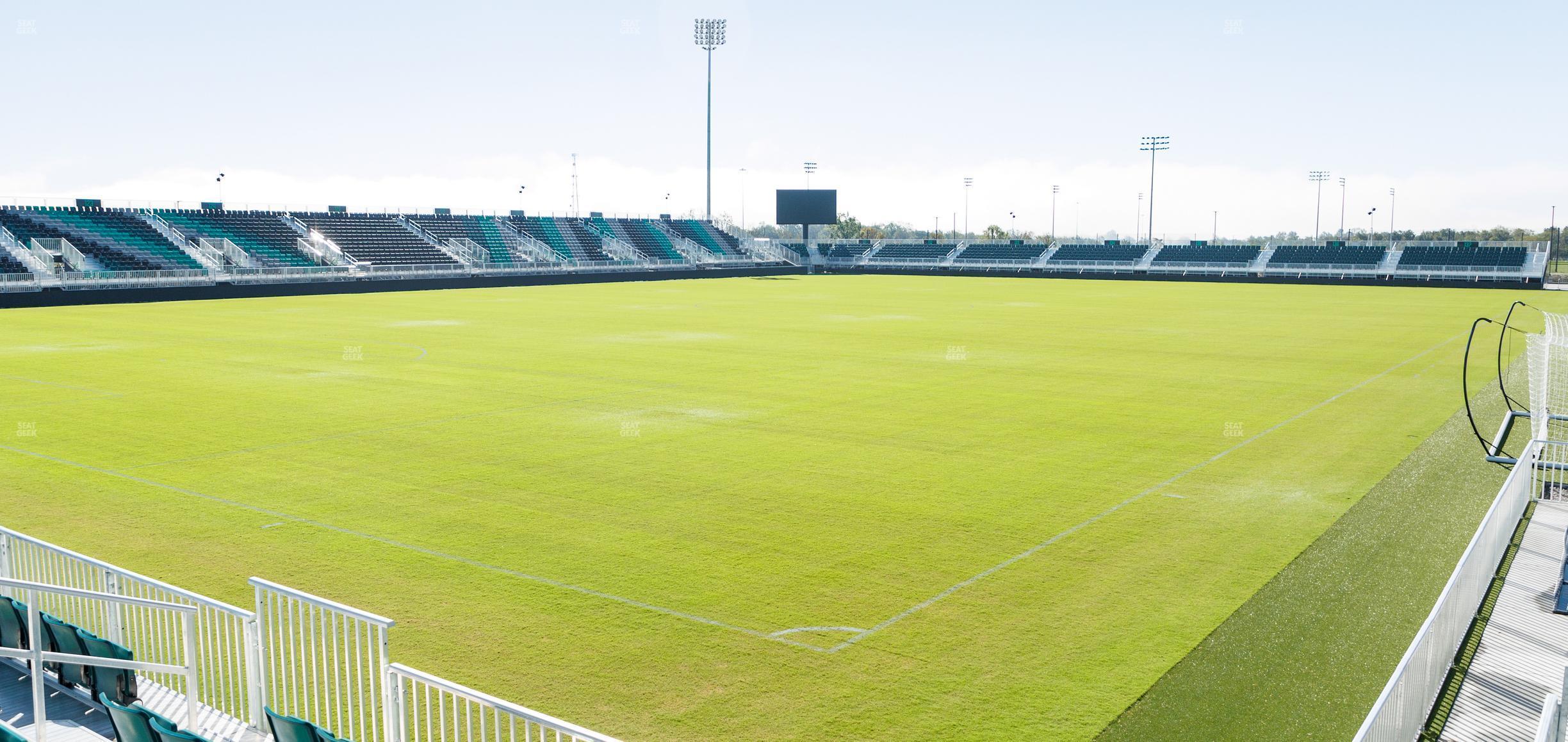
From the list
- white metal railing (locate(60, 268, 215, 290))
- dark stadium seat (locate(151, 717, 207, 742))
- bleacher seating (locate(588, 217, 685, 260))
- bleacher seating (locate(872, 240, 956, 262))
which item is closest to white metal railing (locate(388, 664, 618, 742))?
dark stadium seat (locate(151, 717, 207, 742))

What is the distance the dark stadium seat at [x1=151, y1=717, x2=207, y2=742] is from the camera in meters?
5.82

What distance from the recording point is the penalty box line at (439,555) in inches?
352

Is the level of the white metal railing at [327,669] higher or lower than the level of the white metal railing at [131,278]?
lower

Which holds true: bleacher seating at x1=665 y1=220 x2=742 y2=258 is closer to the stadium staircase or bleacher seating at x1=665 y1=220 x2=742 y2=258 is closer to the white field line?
the white field line

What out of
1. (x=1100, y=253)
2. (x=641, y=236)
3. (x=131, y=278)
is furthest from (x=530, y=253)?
(x=1100, y=253)

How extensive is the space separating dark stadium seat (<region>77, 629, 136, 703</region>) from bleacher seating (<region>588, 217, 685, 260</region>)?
277 feet

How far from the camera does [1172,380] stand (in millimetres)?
23750

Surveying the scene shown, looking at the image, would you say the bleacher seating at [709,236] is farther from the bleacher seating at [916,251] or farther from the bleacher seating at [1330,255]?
the bleacher seating at [1330,255]

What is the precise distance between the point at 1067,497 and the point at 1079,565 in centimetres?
274

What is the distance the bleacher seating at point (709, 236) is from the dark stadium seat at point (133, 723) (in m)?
93.5

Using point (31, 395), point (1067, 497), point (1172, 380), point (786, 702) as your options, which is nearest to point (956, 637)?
point (786, 702)

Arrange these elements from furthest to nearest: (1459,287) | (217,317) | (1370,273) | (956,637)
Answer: (1370,273), (1459,287), (217,317), (956,637)

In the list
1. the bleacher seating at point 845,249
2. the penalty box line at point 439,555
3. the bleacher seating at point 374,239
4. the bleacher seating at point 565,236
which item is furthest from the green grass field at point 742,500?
the bleacher seating at point 845,249

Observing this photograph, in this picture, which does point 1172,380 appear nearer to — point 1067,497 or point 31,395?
point 1067,497
